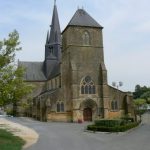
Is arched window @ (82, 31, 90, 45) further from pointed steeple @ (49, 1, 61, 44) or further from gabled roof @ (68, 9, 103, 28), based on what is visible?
pointed steeple @ (49, 1, 61, 44)

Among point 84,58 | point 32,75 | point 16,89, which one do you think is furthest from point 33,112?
point 16,89

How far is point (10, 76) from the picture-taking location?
23.5 metres

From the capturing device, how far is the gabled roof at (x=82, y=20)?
5538 centimetres

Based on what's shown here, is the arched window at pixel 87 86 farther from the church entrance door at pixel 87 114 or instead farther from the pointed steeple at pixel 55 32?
Result: the pointed steeple at pixel 55 32

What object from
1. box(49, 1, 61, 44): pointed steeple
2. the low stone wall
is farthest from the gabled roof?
box(49, 1, 61, 44): pointed steeple

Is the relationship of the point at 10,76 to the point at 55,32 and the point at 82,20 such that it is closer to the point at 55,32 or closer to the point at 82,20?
the point at 82,20

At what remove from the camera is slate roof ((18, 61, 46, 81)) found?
73562 mm

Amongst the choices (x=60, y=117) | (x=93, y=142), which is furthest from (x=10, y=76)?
(x=60, y=117)

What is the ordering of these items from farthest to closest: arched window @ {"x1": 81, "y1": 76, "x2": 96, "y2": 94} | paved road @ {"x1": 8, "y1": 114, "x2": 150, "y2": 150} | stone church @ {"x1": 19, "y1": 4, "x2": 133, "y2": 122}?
arched window @ {"x1": 81, "y1": 76, "x2": 96, "y2": 94}
stone church @ {"x1": 19, "y1": 4, "x2": 133, "y2": 122}
paved road @ {"x1": 8, "y1": 114, "x2": 150, "y2": 150}

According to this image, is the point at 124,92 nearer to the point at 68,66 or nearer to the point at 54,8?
the point at 68,66

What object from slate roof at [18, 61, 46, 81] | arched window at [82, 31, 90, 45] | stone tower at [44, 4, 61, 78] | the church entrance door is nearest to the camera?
the church entrance door

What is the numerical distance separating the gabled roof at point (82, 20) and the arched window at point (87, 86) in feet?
29.1

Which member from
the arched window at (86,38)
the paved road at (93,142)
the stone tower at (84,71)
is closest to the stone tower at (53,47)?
the stone tower at (84,71)

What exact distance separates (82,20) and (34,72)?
907 inches
